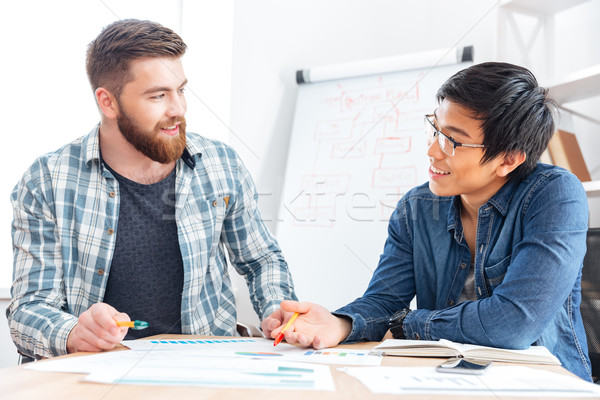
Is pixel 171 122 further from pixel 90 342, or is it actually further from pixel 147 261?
pixel 90 342

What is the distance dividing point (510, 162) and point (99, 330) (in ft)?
3.01

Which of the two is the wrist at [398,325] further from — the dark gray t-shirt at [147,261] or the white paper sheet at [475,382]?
the dark gray t-shirt at [147,261]

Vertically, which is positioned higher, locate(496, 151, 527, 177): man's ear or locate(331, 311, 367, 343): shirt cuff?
locate(496, 151, 527, 177): man's ear

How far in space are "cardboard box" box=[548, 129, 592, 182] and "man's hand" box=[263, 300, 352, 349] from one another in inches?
43.8

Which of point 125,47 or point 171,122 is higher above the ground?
point 125,47

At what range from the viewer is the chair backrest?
1.24 m

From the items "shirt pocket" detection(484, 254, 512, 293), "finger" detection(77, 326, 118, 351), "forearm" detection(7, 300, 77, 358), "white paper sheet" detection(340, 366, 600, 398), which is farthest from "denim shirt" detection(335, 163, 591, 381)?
"forearm" detection(7, 300, 77, 358)

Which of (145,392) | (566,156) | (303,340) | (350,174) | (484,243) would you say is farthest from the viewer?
(350,174)

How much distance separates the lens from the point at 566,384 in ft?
2.11

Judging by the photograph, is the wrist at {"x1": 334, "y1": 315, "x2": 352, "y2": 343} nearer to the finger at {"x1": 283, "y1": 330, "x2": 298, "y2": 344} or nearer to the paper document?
the finger at {"x1": 283, "y1": 330, "x2": 298, "y2": 344}

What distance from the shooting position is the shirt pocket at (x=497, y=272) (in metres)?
1.10

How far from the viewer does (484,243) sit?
116cm

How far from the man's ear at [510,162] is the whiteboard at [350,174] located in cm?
82

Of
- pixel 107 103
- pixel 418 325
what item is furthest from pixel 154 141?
pixel 418 325
